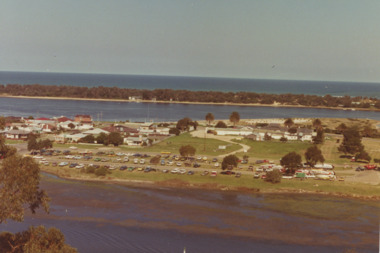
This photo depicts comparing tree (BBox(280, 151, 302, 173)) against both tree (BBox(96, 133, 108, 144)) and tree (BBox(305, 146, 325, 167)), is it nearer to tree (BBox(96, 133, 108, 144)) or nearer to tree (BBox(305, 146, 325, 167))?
tree (BBox(305, 146, 325, 167))

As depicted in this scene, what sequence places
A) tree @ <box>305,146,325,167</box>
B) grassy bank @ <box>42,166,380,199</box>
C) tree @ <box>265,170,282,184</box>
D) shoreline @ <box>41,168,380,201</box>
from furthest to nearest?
1. tree @ <box>305,146,325,167</box>
2. tree @ <box>265,170,282,184</box>
3. grassy bank @ <box>42,166,380,199</box>
4. shoreline @ <box>41,168,380,201</box>

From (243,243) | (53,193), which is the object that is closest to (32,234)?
(243,243)

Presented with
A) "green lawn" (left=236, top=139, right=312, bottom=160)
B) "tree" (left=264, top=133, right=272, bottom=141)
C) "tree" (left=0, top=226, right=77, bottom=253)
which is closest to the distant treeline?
"tree" (left=264, top=133, right=272, bottom=141)

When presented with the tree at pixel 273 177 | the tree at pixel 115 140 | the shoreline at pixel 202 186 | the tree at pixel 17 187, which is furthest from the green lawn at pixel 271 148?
the tree at pixel 17 187

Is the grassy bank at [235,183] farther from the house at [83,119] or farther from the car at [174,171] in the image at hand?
the house at [83,119]

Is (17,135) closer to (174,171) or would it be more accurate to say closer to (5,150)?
(174,171)

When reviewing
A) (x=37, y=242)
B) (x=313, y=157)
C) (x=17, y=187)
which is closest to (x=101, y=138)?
(x=313, y=157)

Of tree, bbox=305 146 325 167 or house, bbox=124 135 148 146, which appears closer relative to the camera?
tree, bbox=305 146 325 167

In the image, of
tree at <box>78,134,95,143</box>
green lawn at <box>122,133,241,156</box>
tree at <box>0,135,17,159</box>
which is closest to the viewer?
tree at <box>0,135,17,159</box>
